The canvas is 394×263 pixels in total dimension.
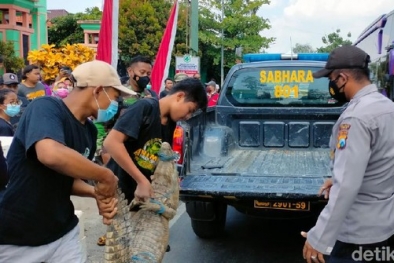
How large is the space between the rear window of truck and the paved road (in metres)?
1.51

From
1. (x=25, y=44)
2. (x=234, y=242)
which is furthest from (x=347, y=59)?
(x=25, y=44)

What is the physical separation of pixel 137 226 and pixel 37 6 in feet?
94.1

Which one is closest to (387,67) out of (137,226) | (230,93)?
(230,93)

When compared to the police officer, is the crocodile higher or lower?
lower

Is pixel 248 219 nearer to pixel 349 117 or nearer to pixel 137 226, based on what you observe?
pixel 137 226

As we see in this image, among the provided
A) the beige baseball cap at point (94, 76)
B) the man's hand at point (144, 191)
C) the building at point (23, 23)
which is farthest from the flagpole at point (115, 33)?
the building at point (23, 23)

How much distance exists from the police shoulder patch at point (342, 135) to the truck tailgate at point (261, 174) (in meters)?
1.85

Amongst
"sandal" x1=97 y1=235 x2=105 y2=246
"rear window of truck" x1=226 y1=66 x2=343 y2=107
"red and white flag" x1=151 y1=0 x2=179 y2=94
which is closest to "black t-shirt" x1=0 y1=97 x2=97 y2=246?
"sandal" x1=97 y1=235 x2=105 y2=246

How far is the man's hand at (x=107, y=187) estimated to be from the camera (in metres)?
2.43

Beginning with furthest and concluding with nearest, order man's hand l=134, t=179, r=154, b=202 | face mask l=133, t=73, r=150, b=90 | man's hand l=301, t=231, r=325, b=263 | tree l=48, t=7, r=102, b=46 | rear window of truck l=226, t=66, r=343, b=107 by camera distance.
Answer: tree l=48, t=7, r=102, b=46 → rear window of truck l=226, t=66, r=343, b=107 → face mask l=133, t=73, r=150, b=90 → man's hand l=134, t=179, r=154, b=202 → man's hand l=301, t=231, r=325, b=263

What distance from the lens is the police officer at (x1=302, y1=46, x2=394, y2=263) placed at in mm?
2410

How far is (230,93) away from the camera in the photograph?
648 centimetres

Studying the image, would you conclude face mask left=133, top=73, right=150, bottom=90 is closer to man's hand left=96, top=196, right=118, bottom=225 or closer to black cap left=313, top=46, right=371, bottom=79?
man's hand left=96, top=196, right=118, bottom=225

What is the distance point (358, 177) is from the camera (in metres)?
2.40
